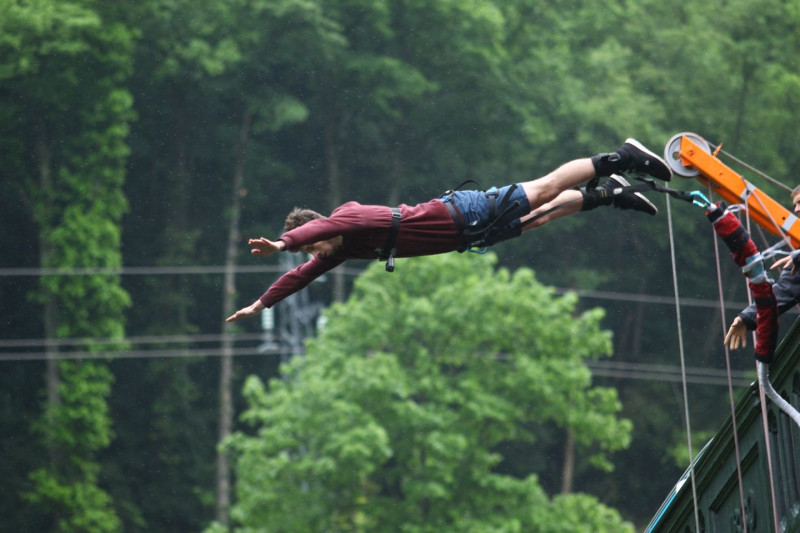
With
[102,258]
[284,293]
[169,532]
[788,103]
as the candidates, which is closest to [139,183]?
[102,258]

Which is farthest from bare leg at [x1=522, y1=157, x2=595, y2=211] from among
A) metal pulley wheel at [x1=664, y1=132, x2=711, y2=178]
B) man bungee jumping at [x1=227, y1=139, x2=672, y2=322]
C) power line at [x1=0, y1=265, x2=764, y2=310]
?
power line at [x1=0, y1=265, x2=764, y2=310]

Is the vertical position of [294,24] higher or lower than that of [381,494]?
higher

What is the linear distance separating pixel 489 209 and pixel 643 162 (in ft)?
3.09

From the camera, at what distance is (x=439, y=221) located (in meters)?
7.16

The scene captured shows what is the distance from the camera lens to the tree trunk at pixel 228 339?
30469mm

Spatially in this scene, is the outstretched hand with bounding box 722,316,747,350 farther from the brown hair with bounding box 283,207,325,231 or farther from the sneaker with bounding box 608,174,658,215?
the brown hair with bounding box 283,207,325,231

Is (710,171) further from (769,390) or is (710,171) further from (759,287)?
(769,390)

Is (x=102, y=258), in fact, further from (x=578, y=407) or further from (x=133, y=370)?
(x=578, y=407)

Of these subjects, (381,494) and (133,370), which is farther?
(133,370)

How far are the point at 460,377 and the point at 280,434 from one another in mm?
3392

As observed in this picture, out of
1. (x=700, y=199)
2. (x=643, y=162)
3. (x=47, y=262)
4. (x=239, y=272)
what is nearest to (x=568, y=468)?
(x=239, y=272)

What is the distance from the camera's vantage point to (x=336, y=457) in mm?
21562

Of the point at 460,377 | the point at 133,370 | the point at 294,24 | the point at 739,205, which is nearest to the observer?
the point at 739,205

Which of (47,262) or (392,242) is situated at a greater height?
(47,262)
